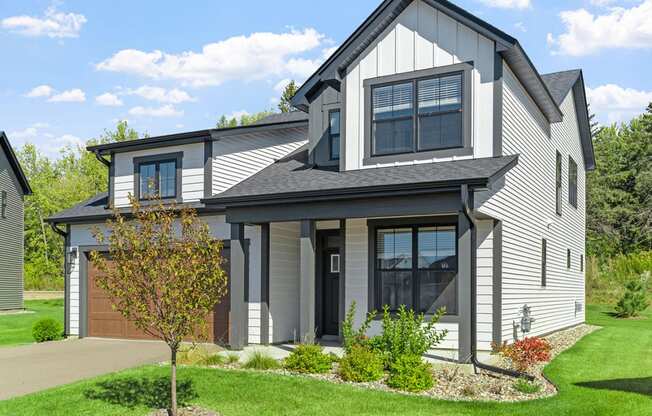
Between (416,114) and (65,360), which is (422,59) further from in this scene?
(65,360)

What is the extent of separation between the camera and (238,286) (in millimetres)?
14062

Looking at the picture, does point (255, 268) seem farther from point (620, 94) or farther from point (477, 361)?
point (620, 94)

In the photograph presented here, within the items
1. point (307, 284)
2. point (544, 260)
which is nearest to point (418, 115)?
point (307, 284)

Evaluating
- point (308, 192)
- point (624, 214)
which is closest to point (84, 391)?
point (308, 192)

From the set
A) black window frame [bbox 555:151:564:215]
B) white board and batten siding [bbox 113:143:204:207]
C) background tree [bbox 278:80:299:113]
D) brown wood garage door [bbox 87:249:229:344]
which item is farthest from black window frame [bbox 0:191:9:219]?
black window frame [bbox 555:151:564:215]

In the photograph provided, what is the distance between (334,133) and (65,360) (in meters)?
7.45

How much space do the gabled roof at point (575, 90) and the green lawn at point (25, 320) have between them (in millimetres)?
16513

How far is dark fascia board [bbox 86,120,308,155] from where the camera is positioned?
1582 cm

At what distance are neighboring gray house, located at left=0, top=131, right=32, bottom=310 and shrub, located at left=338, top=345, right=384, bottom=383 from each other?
25414 millimetres

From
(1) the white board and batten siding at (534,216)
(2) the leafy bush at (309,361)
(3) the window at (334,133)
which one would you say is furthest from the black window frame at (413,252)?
(2) the leafy bush at (309,361)

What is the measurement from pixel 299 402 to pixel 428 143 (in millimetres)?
6217

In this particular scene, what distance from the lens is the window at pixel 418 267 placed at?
12.9 meters

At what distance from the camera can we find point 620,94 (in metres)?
78.6

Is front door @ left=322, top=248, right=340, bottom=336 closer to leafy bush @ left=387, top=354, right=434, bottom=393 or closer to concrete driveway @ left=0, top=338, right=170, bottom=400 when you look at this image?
concrete driveway @ left=0, top=338, right=170, bottom=400
